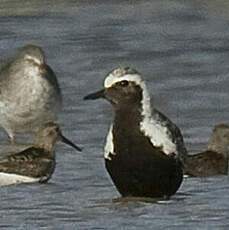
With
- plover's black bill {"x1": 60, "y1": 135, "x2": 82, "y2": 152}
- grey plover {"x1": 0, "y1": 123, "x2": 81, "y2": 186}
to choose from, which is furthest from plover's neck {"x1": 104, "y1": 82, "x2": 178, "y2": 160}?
plover's black bill {"x1": 60, "y1": 135, "x2": 82, "y2": 152}

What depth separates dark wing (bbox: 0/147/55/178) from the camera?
1193 centimetres

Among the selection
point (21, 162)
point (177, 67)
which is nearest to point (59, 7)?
point (177, 67)

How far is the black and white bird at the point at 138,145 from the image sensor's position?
10.5 meters

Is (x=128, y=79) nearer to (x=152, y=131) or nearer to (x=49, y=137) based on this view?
(x=152, y=131)

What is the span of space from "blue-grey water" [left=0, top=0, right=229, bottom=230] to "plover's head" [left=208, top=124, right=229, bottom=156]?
23cm

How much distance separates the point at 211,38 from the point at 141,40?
2.48 ft

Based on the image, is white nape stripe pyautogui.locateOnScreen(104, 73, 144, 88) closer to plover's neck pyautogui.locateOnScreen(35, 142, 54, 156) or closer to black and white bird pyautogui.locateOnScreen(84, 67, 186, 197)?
black and white bird pyautogui.locateOnScreen(84, 67, 186, 197)

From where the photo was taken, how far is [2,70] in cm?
1554

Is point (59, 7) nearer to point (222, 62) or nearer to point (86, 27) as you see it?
point (86, 27)

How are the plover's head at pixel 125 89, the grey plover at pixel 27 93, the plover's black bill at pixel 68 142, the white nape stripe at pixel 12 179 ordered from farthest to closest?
the grey plover at pixel 27 93, the plover's black bill at pixel 68 142, the white nape stripe at pixel 12 179, the plover's head at pixel 125 89

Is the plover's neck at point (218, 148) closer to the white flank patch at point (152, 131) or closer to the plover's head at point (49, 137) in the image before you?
the plover's head at point (49, 137)

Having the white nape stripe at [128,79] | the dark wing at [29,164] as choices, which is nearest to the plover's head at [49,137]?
the dark wing at [29,164]

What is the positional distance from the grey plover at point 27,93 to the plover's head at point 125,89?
129 inches

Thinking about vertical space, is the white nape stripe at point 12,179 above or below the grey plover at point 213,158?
above
